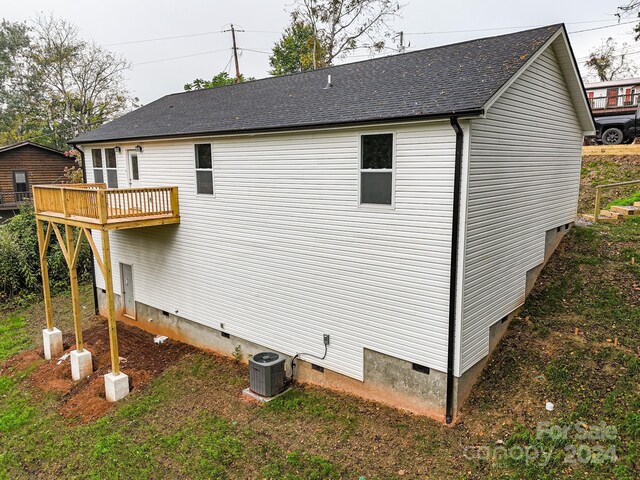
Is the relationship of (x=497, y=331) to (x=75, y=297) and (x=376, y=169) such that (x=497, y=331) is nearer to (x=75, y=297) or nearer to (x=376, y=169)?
(x=376, y=169)

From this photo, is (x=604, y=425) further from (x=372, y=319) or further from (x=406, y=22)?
(x=406, y=22)

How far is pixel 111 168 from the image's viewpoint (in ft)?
45.5

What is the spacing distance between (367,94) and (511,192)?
3506mm

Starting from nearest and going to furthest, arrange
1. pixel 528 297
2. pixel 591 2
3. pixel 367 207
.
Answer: pixel 367 207, pixel 528 297, pixel 591 2

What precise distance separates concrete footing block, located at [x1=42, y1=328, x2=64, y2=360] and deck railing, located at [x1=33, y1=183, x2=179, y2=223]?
3.61m

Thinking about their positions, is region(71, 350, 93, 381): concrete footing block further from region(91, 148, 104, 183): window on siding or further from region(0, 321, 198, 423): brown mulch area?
region(91, 148, 104, 183): window on siding

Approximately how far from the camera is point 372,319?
8.19 metres

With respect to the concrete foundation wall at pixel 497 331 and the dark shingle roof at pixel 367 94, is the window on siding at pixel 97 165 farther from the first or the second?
the concrete foundation wall at pixel 497 331


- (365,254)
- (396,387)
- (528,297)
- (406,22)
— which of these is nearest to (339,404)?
(396,387)

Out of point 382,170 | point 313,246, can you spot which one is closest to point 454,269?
point 382,170

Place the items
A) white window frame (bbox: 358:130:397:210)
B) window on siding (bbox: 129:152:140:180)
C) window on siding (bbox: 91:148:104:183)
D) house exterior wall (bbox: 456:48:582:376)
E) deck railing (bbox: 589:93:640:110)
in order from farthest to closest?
1. deck railing (bbox: 589:93:640:110)
2. window on siding (bbox: 91:148:104:183)
3. window on siding (bbox: 129:152:140:180)
4. white window frame (bbox: 358:130:397:210)
5. house exterior wall (bbox: 456:48:582:376)

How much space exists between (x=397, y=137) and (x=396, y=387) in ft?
15.0

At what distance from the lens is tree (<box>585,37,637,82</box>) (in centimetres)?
3528

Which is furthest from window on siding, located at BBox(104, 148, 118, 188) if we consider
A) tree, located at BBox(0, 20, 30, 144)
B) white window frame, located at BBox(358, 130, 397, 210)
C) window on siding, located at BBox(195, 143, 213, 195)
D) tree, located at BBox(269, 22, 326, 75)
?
tree, located at BBox(0, 20, 30, 144)
